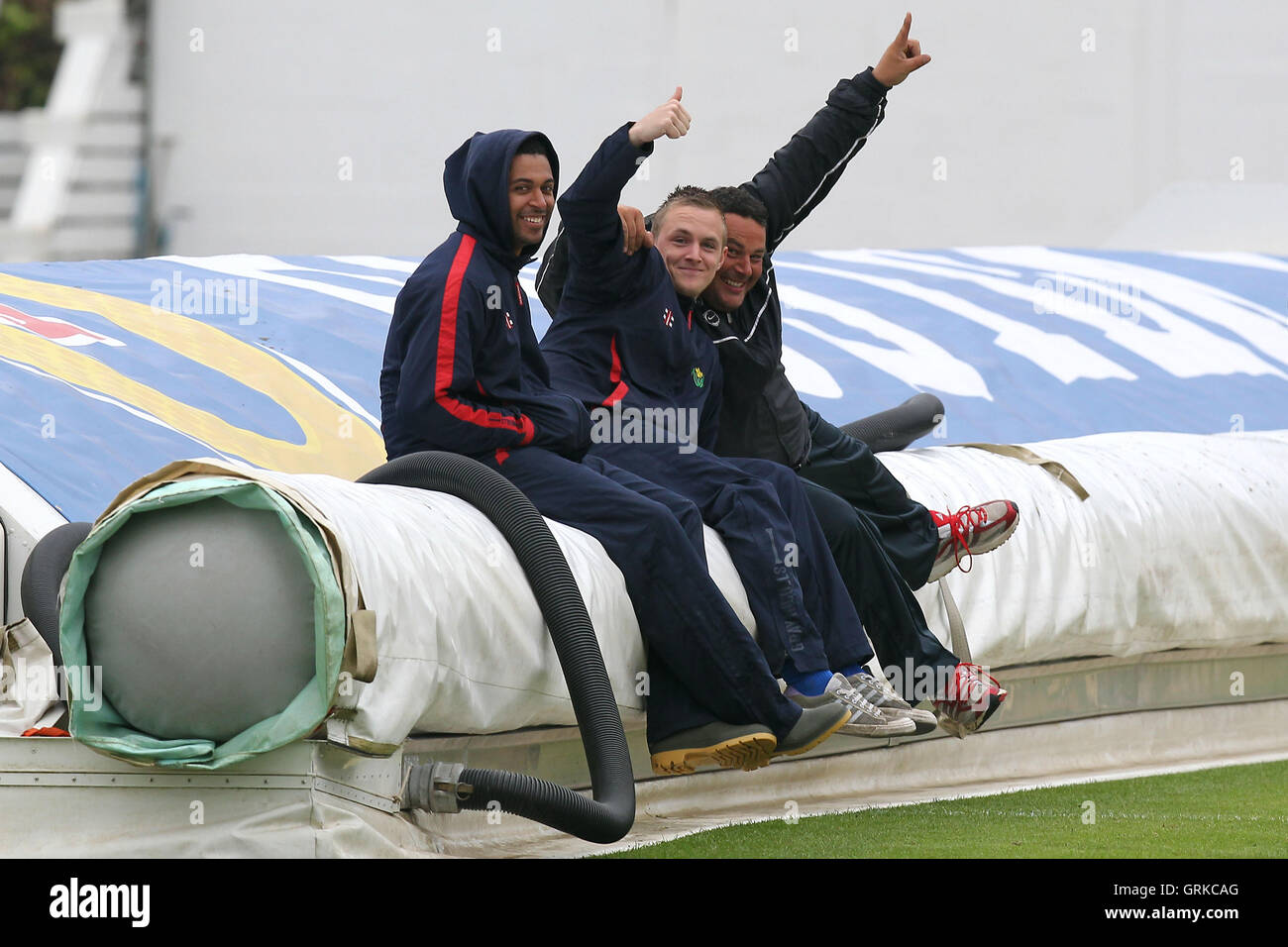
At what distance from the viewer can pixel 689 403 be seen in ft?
13.9

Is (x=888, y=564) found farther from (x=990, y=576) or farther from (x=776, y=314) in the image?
(x=990, y=576)

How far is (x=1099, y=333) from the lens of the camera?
26.3 ft

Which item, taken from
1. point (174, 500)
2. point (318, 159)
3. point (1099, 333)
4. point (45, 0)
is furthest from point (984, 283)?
point (45, 0)

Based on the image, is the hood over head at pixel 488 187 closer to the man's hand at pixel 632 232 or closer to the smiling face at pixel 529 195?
the smiling face at pixel 529 195

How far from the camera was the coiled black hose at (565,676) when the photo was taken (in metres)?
3.22

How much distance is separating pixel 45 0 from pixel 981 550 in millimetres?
12839

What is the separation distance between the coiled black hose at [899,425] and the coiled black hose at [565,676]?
2.43m

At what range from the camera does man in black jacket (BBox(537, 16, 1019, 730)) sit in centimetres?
432

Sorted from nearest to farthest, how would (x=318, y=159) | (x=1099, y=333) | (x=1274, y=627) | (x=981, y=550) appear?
1. (x=981, y=550)
2. (x=1274, y=627)
3. (x=1099, y=333)
4. (x=318, y=159)

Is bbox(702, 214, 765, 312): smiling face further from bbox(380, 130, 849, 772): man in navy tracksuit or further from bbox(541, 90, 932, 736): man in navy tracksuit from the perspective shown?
bbox(380, 130, 849, 772): man in navy tracksuit

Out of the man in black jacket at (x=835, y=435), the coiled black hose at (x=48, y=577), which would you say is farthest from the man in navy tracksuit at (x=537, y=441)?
the coiled black hose at (x=48, y=577)

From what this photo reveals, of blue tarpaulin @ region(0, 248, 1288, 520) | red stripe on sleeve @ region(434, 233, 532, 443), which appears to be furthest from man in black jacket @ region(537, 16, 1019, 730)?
blue tarpaulin @ region(0, 248, 1288, 520)
